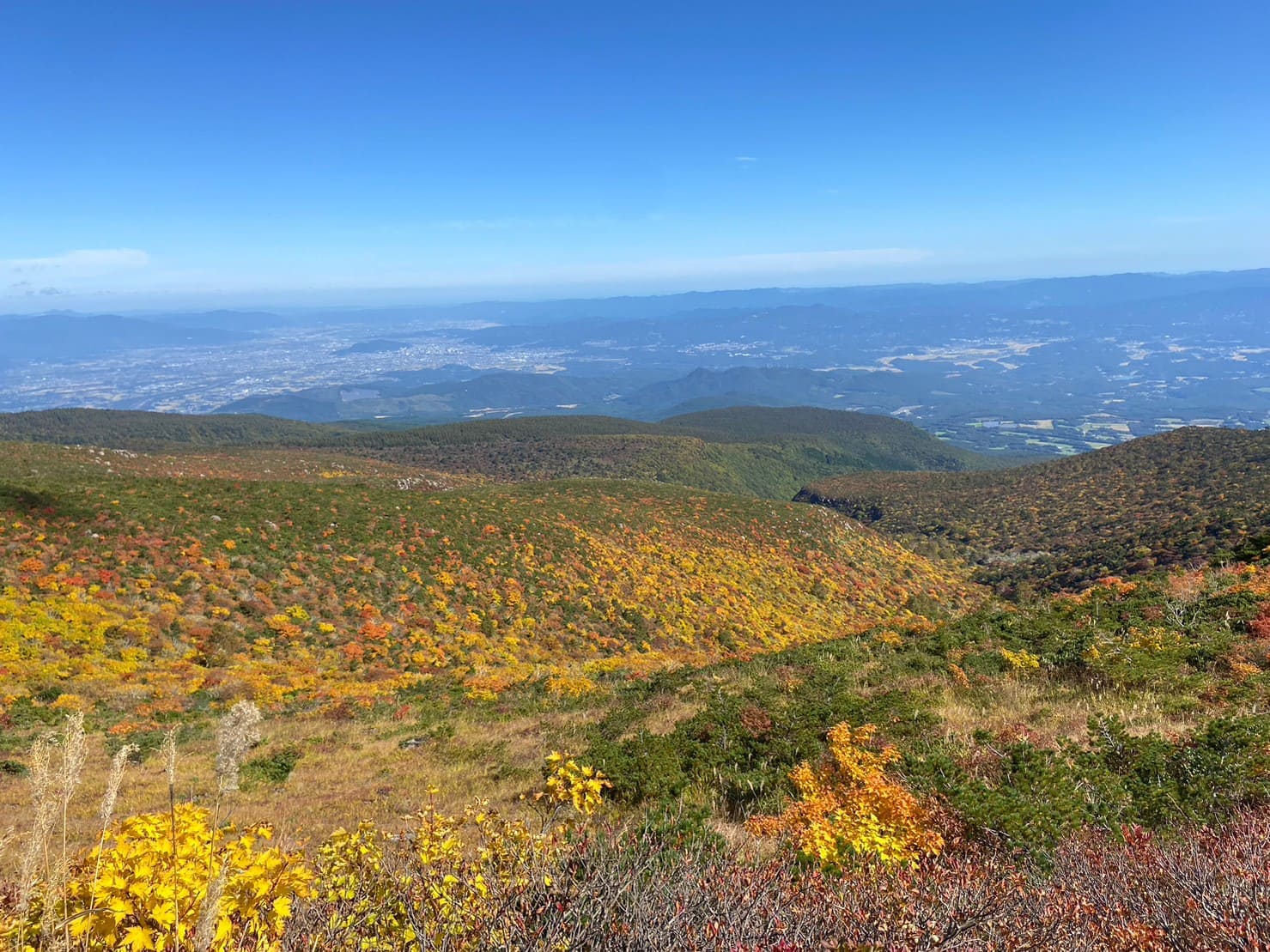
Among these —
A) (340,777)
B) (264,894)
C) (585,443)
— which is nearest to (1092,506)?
(340,777)

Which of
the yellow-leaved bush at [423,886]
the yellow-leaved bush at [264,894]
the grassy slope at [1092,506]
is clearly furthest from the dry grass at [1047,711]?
the grassy slope at [1092,506]

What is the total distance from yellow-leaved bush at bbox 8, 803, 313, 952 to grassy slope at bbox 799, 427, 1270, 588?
36196 mm

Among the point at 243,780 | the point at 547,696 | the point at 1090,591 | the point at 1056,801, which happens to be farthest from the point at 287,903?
the point at 1090,591

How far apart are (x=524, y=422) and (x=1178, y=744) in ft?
418

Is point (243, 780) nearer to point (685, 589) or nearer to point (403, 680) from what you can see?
point (403, 680)

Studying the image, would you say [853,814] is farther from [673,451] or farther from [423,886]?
[673,451]

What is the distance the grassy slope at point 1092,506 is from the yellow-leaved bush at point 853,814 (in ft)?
97.2

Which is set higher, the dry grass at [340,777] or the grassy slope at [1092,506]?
the dry grass at [340,777]

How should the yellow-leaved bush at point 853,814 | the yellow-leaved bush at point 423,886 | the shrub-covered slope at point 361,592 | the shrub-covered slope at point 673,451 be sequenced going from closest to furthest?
the yellow-leaved bush at point 423,886
the yellow-leaved bush at point 853,814
the shrub-covered slope at point 361,592
the shrub-covered slope at point 673,451

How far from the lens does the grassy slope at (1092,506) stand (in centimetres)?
3450

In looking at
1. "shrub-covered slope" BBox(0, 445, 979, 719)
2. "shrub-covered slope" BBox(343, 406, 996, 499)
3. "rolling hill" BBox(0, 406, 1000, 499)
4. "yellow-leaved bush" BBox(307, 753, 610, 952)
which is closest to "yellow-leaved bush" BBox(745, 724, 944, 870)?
"yellow-leaved bush" BBox(307, 753, 610, 952)

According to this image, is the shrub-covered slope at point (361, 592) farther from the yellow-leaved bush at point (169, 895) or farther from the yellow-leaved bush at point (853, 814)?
the yellow-leaved bush at point (169, 895)

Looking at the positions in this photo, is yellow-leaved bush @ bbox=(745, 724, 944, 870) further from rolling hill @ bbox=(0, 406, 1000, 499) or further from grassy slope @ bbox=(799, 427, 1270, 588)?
rolling hill @ bbox=(0, 406, 1000, 499)

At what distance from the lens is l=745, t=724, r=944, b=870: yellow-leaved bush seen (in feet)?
16.8
